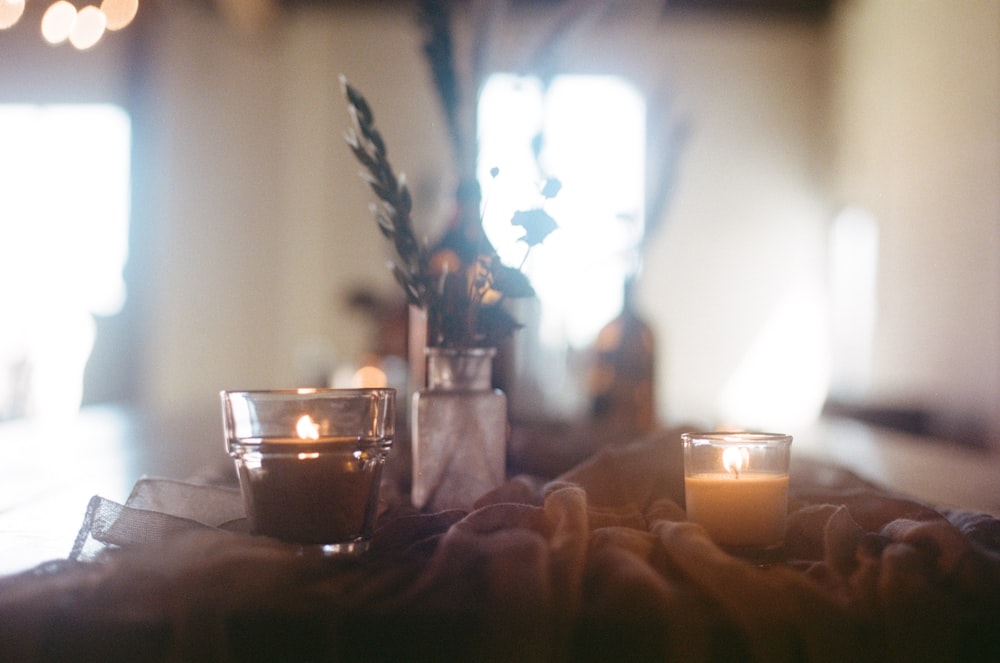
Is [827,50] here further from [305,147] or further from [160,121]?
[160,121]

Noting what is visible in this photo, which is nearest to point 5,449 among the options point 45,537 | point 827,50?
point 45,537

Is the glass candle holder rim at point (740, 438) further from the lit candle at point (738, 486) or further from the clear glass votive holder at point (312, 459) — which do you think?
the clear glass votive holder at point (312, 459)

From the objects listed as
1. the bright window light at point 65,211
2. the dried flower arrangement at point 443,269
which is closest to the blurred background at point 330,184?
the bright window light at point 65,211

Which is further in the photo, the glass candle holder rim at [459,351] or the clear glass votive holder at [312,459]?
the glass candle holder rim at [459,351]

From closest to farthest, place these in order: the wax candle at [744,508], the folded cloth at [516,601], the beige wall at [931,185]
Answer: the folded cloth at [516,601], the wax candle at [744,508], the beige wall at [931,185]

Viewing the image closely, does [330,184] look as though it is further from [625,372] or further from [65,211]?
[625,372]

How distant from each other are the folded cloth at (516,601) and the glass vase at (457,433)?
221mm

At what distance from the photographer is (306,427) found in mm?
604

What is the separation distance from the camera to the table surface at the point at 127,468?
701mm

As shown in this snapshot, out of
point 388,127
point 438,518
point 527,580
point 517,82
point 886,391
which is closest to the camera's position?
point 527,580

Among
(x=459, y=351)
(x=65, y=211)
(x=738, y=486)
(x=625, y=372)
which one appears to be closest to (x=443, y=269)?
(x=459, y=351)

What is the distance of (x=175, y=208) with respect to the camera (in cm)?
506

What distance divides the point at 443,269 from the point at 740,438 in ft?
0.96

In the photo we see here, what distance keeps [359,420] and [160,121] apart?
195 inches
